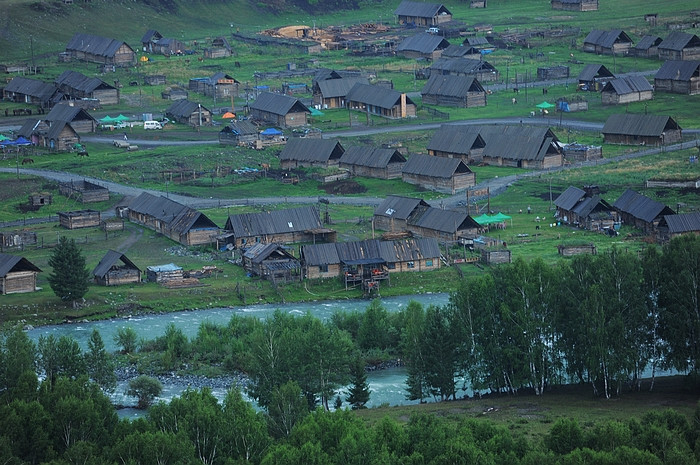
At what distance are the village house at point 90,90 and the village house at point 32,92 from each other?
1612 mm

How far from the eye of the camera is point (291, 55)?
166750 millimetres

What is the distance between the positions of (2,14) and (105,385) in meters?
→ 108

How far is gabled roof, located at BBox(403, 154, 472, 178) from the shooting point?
106188 mm

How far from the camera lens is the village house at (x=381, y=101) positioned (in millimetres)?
132625

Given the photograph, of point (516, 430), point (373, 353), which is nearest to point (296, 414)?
point (516, 430)

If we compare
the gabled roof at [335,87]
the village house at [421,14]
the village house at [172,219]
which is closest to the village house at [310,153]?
the village house at [172,219]

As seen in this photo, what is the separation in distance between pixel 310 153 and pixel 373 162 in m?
6.23

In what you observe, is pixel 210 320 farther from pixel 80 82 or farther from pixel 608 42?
pixel 608 42

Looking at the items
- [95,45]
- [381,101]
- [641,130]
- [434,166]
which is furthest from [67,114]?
[641,130]

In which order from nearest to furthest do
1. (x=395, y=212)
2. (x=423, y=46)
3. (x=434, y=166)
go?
1. (x=395, y=212)
2. (x=434, y=166)
3. (x=423, y=46)

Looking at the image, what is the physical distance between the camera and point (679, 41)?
148m

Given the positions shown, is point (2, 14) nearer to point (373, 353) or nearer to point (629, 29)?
point (629, 29)

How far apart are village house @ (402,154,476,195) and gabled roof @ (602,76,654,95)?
29536mm

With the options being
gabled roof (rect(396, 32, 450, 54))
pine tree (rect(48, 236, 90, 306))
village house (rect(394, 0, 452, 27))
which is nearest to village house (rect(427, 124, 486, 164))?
pine tree (rect(48, 236, 90, 306))
